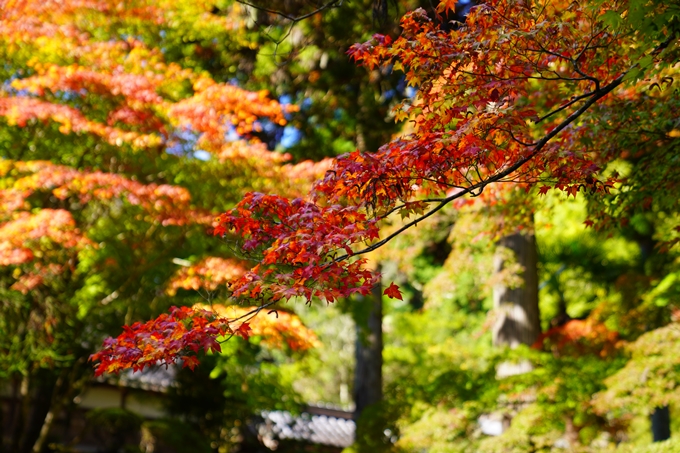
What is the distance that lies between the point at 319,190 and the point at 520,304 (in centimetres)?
709

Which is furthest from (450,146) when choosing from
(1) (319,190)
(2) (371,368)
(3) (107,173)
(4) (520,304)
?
(2) (371,368)

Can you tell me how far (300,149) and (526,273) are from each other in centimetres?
415

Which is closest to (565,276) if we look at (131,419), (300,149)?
(300,149)

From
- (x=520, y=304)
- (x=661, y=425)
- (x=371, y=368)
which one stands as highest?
(x=520, y=304)

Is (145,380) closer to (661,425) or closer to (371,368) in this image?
(371,368)

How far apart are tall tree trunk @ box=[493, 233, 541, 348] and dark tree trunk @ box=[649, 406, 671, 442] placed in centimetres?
229

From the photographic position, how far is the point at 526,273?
10.5 meters

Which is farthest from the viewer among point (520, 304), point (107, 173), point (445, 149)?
point (520, 304)

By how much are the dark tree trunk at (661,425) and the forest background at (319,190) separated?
0.14ft

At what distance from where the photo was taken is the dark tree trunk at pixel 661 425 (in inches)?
425

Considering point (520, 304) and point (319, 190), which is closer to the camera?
point (319, 190)

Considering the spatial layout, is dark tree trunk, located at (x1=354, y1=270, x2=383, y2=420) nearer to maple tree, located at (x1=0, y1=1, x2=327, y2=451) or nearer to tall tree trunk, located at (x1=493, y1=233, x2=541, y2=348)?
tall tree trunk, located at (x1=493, y1=233, x2=541, y2=348)

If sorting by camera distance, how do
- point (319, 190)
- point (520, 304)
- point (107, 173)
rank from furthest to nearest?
1. point (520, 304)
2. point (107, 173)
3. point (319, 190)

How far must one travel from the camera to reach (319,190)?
4121 millimetres
